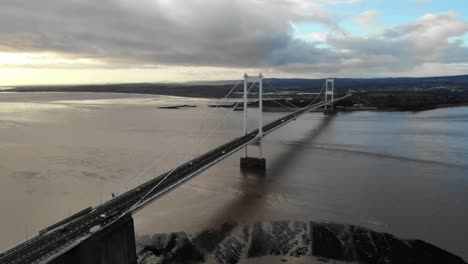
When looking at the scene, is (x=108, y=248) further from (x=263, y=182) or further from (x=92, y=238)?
(x=263, y=182)

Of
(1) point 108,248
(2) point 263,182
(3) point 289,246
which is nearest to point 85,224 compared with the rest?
(1) point 108,248

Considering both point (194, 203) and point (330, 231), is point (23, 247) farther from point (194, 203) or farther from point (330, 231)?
point (330, 231)

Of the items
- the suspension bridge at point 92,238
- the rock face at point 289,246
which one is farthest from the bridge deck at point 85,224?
the rock face at point 289,246

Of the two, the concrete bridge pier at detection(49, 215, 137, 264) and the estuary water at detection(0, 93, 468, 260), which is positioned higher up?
the concrete bridge pier at detection(49, 215, 137, 264)

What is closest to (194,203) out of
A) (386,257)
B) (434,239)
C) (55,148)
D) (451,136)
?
(386,257)

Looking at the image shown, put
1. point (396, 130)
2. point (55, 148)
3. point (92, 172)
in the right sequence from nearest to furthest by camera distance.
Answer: point (92, 172), point (55, 148), point (396, 130)

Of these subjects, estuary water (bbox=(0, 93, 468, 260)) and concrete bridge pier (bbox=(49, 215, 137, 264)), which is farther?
estuary water (bbox=(0, 93, 468, 260))

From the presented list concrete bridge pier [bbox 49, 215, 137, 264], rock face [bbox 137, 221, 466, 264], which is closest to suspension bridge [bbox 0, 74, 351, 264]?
concrete bridge pier [bbox 49, 215, 137, 264]

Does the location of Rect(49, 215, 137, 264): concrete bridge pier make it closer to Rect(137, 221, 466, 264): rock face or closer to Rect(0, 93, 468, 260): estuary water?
Rect(137, 221, 466, 264): rock face
